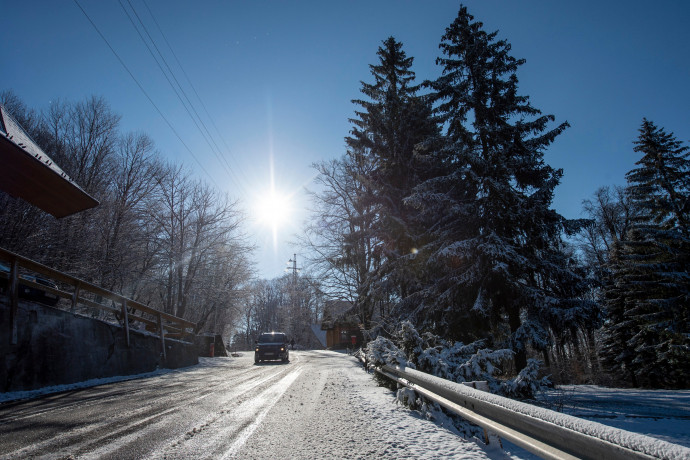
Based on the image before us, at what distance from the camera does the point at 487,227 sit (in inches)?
482

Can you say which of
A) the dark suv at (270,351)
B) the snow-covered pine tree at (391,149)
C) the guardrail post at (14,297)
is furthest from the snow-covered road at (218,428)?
the dark suv at (270,351)

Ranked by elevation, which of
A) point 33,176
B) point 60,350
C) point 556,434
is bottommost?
point 556,434

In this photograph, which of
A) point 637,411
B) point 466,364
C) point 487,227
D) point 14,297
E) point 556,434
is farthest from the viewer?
point 487,227

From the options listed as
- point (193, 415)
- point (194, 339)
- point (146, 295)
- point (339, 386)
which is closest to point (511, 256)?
point (339, 386)

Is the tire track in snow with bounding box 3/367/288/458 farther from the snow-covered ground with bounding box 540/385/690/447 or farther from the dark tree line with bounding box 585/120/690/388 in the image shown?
the dark tree line with bounding box 585/120/690/388

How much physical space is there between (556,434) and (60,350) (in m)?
10.7

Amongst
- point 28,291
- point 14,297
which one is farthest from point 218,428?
point 28,291

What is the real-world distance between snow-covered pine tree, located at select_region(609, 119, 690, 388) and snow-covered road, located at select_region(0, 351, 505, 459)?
62.1 feet

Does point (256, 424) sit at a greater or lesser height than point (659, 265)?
lesser

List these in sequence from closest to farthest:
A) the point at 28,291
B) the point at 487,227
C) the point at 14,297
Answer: the point at 14,297 → the point at 28,291 → the point at 487,227

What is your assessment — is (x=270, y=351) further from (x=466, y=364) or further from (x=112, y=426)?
(x=112, y=426)

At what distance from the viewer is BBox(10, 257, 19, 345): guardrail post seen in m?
7.49

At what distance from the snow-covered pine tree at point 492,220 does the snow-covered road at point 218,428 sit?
19.7 feet

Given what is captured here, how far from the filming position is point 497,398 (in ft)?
10.1
